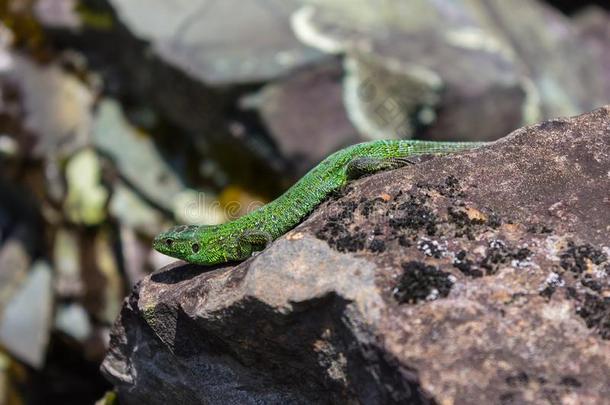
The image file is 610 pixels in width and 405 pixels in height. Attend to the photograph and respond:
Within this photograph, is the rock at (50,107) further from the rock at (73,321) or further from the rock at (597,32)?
the rock at (597,32)

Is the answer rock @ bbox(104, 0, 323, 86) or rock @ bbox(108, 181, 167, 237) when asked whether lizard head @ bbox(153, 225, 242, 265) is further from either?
rock @ bbox(108, 181, 167, 237)

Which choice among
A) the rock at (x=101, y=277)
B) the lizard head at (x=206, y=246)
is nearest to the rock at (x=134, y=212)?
the rock at (x=101, y=277)

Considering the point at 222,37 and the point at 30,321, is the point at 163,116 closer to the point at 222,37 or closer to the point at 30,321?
the point at 222,37

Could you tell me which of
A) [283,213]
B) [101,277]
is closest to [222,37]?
[101,277]

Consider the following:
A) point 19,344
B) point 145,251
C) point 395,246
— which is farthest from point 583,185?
point 19,344

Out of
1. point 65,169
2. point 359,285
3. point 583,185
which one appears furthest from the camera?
point 65,169

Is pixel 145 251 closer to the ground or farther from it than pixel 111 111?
closer to the ground

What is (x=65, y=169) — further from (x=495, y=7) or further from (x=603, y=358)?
(x=603, y=358)

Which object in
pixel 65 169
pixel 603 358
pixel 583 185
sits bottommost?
pixel 603 358
